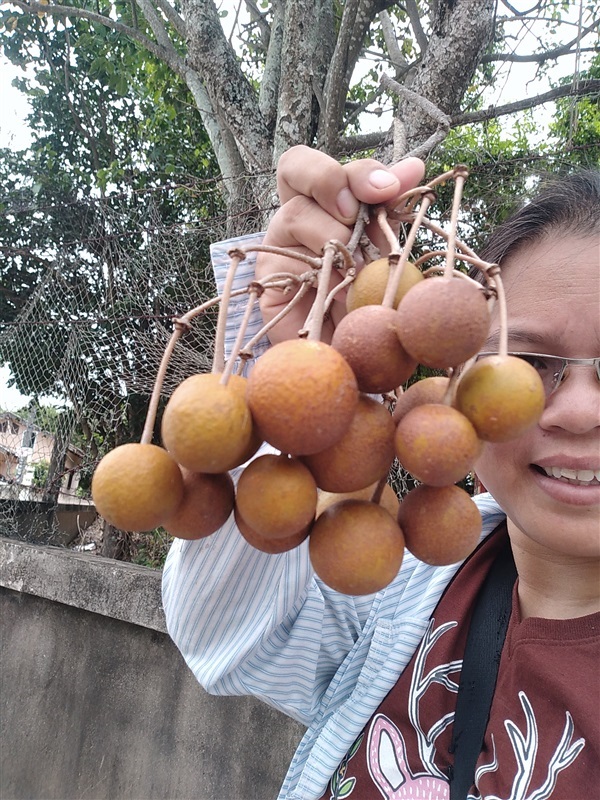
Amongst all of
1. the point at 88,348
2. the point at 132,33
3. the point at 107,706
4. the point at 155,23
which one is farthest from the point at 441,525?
the point at 132,33

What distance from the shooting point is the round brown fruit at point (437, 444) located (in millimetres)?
471

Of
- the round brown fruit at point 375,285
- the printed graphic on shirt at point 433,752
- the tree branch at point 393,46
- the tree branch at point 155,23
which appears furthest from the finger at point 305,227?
the tree branch at point 155,23

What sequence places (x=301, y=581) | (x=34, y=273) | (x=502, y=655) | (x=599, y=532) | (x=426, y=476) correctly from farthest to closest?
1. (x=34, y=273)
2. (x=301, y=581)
3. (x=502, y=655)
4. (x=599, y=532)
5. (x=426, y=476)

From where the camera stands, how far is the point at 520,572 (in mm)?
1070

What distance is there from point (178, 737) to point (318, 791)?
1394 mm

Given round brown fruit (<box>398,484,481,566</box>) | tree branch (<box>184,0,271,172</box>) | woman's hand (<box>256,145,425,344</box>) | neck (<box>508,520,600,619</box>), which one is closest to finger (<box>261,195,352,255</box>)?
woman's hand (<box>256,145,425,344</box>)

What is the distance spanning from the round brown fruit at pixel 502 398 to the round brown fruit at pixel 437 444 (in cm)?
Answer: 2

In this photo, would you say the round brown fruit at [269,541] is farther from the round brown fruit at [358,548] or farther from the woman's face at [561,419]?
the woman's face at [561,419]

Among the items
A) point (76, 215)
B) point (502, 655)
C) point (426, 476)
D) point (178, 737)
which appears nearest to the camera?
point (426, 476)

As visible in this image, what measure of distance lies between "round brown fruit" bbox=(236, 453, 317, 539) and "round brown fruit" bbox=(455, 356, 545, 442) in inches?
6.3

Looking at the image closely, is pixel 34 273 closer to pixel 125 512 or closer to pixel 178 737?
pixel 178 737

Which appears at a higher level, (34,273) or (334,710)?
(34,273)

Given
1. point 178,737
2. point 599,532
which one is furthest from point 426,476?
point 178,737

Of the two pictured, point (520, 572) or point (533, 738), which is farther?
point (520, 572)
